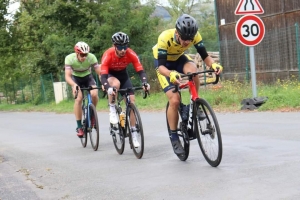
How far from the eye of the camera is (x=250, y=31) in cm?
1377

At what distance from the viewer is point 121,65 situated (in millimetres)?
9188

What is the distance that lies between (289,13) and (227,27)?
171 inches

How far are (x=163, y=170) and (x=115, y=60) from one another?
2.44 m

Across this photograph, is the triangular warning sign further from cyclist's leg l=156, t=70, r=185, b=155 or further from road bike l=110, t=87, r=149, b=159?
cyclist's leg l=156, t=70, r=185, b=155

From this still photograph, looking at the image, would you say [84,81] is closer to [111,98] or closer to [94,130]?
[94,130]

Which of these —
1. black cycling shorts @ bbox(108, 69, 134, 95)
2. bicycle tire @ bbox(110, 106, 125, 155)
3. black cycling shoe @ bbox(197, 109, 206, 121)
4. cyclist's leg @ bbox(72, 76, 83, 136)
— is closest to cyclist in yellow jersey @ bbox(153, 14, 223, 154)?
black cycling shoe @ bbox(197, 109, 206, 121)

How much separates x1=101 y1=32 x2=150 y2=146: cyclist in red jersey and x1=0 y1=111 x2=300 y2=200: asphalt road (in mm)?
904

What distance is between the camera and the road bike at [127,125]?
8492 mm

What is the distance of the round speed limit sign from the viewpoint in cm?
1369

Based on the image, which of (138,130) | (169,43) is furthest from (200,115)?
(138,130)

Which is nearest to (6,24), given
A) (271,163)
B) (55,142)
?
(55,142)

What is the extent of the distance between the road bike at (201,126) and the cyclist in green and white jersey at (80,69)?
2998 millimetres

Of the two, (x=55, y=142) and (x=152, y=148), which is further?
(x=55, y=142)

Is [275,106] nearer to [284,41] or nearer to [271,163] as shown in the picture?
[271,163]
